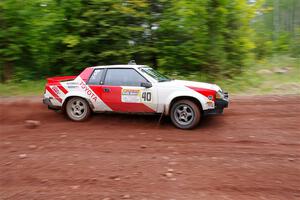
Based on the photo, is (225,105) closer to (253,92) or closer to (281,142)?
(281,142)

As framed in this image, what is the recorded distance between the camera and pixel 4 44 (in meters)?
13.9

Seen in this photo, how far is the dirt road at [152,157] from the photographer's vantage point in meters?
4.72

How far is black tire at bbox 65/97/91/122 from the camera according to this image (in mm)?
8688

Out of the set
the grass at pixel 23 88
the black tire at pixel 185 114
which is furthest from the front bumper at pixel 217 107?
the grass at pixel 23 88

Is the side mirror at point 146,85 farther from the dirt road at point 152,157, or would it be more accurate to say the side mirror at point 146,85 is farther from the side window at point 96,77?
the side window at point 96,77

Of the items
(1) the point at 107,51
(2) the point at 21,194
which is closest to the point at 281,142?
(2) the point at 21,194

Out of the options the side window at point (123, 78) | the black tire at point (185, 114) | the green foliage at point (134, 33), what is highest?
the green foliage at point (134, 33)

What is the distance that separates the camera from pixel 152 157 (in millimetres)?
6027

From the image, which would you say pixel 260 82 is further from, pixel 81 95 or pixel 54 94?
pixel 54 94

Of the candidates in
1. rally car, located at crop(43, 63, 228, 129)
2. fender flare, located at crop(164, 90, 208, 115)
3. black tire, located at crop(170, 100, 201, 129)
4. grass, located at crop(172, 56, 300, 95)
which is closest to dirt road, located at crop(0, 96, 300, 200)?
black tire, located at crop(170, 100, 201, 129)

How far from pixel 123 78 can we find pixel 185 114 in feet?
5.87

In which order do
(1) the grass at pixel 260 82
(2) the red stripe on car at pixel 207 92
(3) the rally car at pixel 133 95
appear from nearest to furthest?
(2) the red stripe on car at pixel 207 92 < (3) the rally car at pixel 133 95 < (1) the grass at pixel 260 82

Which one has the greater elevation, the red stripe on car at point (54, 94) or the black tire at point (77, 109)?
the red stripe on car at point (54, 94)

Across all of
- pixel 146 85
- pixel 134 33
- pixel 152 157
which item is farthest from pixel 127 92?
pixel 134 33
